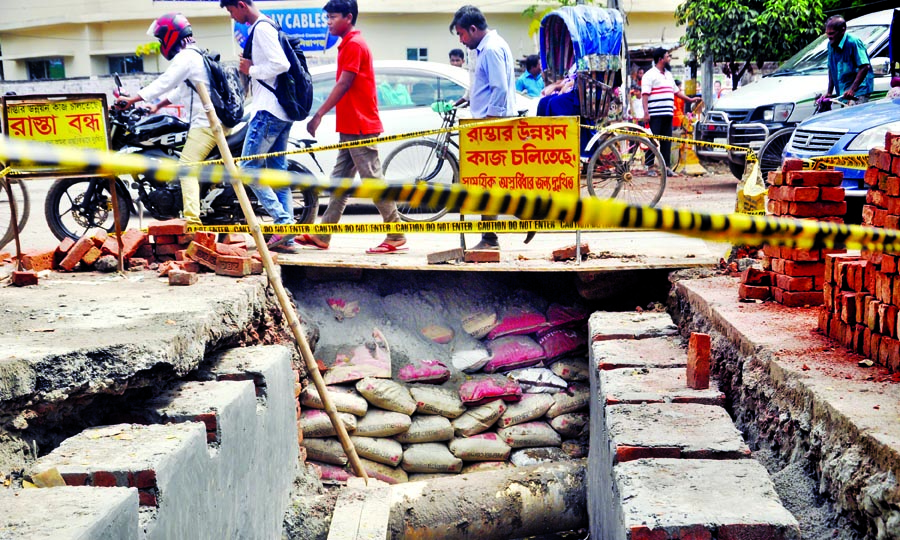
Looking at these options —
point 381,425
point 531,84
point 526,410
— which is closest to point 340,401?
point 381,425

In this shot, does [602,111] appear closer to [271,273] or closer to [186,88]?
[186,88]

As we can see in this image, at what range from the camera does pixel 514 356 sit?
6.32 m

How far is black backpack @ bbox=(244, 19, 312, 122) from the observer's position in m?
6.17

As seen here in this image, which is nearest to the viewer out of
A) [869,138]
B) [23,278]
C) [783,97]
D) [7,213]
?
[23,278]

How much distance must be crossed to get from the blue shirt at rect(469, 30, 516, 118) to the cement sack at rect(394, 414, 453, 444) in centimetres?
222

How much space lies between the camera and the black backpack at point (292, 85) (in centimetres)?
617

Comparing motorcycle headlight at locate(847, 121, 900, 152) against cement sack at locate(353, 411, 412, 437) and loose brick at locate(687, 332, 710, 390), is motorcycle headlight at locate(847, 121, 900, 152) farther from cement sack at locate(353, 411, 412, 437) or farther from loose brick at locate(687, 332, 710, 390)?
cement sack at locate(353, 411, 412, 437)

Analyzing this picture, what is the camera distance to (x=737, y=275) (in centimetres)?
581

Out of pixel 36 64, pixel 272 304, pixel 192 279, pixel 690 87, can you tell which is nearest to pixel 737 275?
pixel 272 304

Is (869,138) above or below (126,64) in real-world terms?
below

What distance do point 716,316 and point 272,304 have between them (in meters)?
2.73

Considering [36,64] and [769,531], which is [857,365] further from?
[36,64]

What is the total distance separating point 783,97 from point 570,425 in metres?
6.28

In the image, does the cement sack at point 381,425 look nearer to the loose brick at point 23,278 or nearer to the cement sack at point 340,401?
the cement sack at point 340,401
